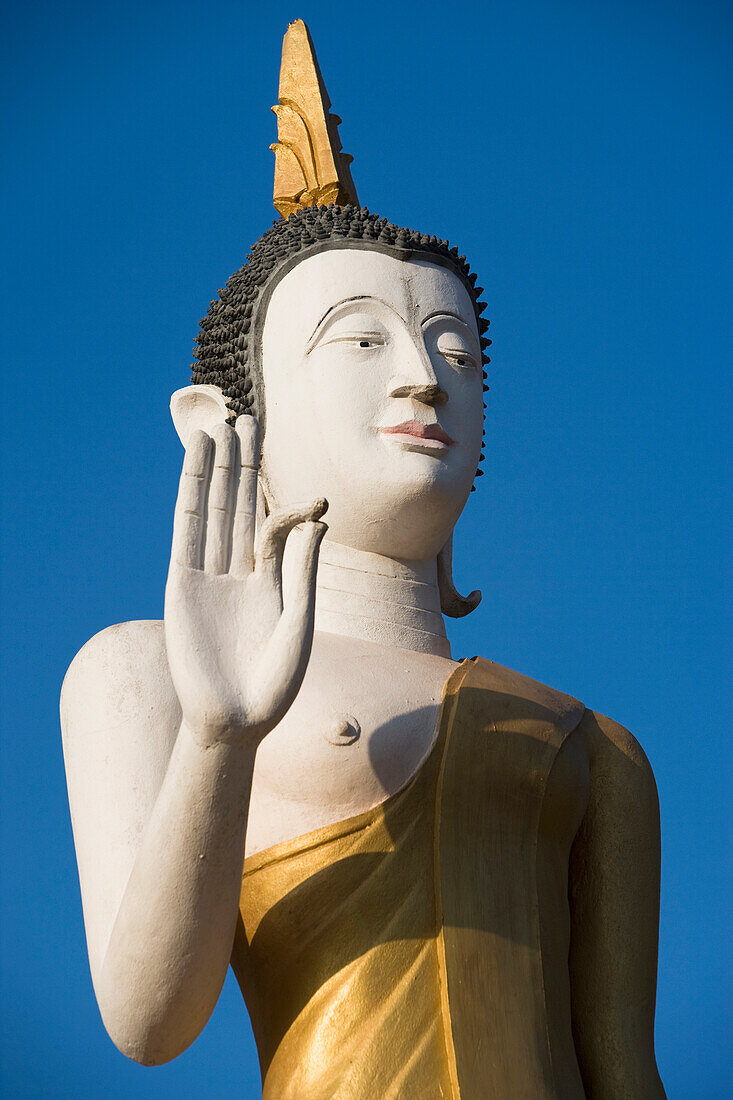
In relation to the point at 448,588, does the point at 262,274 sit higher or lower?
higher

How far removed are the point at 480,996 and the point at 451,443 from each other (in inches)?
78.9

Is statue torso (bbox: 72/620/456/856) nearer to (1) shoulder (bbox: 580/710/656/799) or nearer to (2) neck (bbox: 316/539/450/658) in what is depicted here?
(2) neck (bbox: 316/539/450/658)

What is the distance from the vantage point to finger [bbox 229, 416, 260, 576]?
16.7 ft

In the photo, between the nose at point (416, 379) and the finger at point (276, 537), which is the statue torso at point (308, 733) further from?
the nose at point (416, 379)

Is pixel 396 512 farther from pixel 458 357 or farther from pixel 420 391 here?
pixel 458 357

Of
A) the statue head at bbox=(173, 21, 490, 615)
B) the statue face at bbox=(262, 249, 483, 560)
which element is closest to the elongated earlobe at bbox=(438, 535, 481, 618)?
the statue head at bbox=(173, 21, 490, 615)

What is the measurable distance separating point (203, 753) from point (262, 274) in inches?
93.5

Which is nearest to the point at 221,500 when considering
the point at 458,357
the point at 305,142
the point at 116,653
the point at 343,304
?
the point at 116,653

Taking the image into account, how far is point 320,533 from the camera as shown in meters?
5.02

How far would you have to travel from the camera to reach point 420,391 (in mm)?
6055

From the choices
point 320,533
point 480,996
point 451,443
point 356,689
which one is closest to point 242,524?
point 320,533

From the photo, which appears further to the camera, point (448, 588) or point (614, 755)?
point (448, 588)

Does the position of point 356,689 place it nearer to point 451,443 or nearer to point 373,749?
point 373,749

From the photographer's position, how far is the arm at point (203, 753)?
4805 mm
